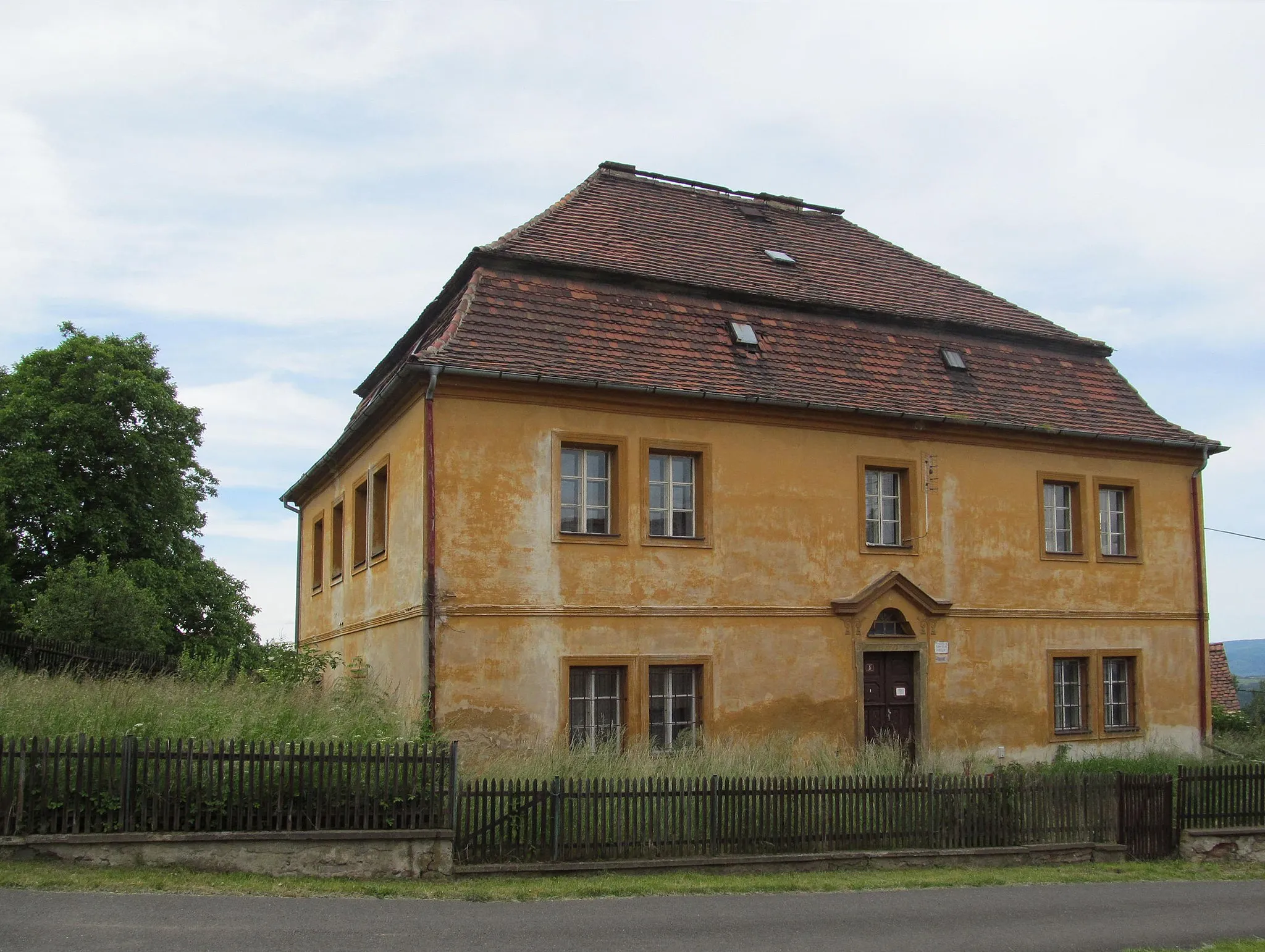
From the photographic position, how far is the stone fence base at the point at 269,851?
11508mm

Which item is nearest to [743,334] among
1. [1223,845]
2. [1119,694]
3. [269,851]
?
[1119,694]

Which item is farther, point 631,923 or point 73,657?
point 73,657

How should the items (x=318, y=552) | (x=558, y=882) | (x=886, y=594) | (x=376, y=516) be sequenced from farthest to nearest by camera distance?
(x=318, y=552)
(x=376, y=516)
(x=886, y=594)
(x=558, y=882)

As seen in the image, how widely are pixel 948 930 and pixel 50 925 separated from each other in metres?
7.32

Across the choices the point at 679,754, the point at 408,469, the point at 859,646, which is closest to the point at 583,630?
the point at 679,754

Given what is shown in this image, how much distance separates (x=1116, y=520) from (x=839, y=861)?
34.6 feet

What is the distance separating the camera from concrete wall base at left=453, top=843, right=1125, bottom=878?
12820 millimetres

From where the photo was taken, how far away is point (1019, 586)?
67.7ft

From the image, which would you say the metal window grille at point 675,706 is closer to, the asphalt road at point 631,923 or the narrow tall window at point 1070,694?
the asphalt road at point 631,923

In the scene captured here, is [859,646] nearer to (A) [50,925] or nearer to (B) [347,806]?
(B) [347,806]

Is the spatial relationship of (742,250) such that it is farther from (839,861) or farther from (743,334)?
(839,861)

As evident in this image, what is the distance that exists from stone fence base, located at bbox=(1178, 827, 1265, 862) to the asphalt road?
2.95m

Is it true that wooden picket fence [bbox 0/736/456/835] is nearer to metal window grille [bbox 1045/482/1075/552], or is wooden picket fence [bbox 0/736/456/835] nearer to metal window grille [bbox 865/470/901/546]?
metal window grille [bbox 865/470/901/546]

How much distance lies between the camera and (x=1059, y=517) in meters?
21.5
